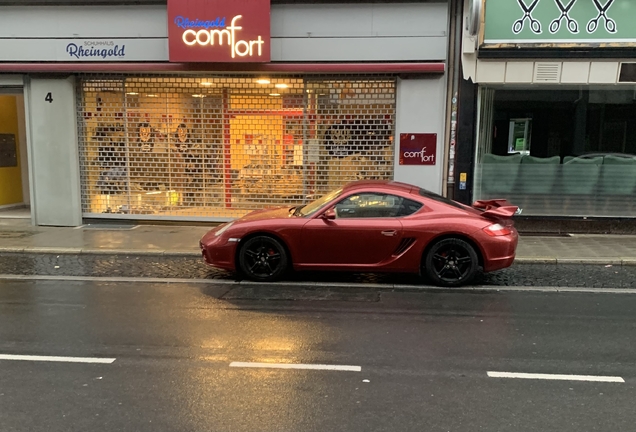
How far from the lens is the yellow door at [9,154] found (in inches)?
562

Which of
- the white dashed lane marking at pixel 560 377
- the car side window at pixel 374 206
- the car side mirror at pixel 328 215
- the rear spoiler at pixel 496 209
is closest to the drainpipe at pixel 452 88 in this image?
the rear spoiler at pixel 496 209

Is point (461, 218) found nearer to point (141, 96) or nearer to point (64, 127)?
point (141, 96)

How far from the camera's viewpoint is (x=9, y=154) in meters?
14.6

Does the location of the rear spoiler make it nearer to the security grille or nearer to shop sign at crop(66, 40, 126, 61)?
the security grille

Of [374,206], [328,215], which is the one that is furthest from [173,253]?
[374,206]

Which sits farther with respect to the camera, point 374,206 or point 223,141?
point 223,141

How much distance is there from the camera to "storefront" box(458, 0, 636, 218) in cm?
1057

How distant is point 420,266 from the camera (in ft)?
24.2

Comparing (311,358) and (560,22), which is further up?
(560,22)

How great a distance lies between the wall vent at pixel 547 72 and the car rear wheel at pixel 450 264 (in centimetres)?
538

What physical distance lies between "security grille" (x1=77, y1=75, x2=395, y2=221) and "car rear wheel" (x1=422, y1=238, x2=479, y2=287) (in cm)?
472

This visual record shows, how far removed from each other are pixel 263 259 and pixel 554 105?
753 centimetres

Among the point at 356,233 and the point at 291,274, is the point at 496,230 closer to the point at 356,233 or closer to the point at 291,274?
the point at 356,233

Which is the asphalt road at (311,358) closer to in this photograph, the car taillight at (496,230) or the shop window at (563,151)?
the car taillight at (496,230)
